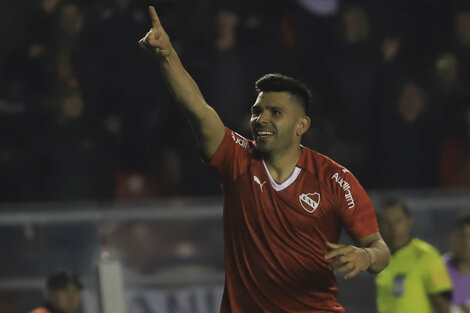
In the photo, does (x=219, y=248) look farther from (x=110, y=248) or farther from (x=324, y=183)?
(x=324, y=183)

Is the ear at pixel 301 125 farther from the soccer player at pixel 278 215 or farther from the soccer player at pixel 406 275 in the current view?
the soccer player at pixel 406 275

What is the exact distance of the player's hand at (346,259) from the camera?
14.6ft

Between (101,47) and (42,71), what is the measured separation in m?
0.55

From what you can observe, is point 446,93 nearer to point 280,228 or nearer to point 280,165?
point 280,165

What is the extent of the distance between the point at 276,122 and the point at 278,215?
431 mm

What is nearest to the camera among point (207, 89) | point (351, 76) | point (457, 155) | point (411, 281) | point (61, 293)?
point (411, 281)

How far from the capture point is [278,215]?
16.5ft

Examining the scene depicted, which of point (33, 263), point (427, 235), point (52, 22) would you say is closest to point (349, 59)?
point (427, 235)

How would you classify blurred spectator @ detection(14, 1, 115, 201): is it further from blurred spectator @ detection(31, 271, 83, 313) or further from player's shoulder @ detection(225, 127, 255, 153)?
player's shoulder @ detection(225, 127, 255, 153)

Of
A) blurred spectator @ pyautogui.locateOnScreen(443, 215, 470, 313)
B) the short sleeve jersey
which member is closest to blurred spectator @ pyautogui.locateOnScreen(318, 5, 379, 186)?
blurred spectator @ pyautogui.locateOnScreen(443, 215, 470, 313)

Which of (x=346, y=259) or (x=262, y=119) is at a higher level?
(x=262, y=119)

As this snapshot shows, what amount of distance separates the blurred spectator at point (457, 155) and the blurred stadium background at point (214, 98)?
0.04ft

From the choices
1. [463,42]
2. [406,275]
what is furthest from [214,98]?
[406,275]

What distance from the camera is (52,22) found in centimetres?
958
